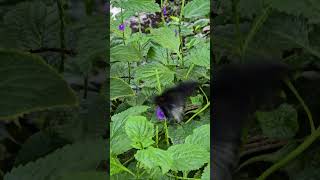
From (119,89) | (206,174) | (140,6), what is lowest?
(206,174)

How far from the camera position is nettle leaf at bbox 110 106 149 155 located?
0.61 metres

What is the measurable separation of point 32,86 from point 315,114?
1.28ft

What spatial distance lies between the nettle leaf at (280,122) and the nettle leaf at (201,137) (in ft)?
0.23

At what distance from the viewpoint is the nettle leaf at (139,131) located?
62 cm

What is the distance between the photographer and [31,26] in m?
0.54

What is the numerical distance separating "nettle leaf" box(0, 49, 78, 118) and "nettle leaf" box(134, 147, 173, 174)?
24 centimetres

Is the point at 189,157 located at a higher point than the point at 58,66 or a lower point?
lower

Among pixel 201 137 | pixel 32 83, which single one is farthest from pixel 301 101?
pixel 32 83

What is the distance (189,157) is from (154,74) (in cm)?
12

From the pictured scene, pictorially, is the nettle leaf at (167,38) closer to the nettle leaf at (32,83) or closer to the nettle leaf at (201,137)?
the nettle leaf at (201,137)

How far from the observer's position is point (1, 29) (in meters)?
0.52

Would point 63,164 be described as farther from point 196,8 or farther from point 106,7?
point 196,8

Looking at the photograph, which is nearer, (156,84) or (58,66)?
(58,66)

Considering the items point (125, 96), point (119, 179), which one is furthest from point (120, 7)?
point (119, 179)
